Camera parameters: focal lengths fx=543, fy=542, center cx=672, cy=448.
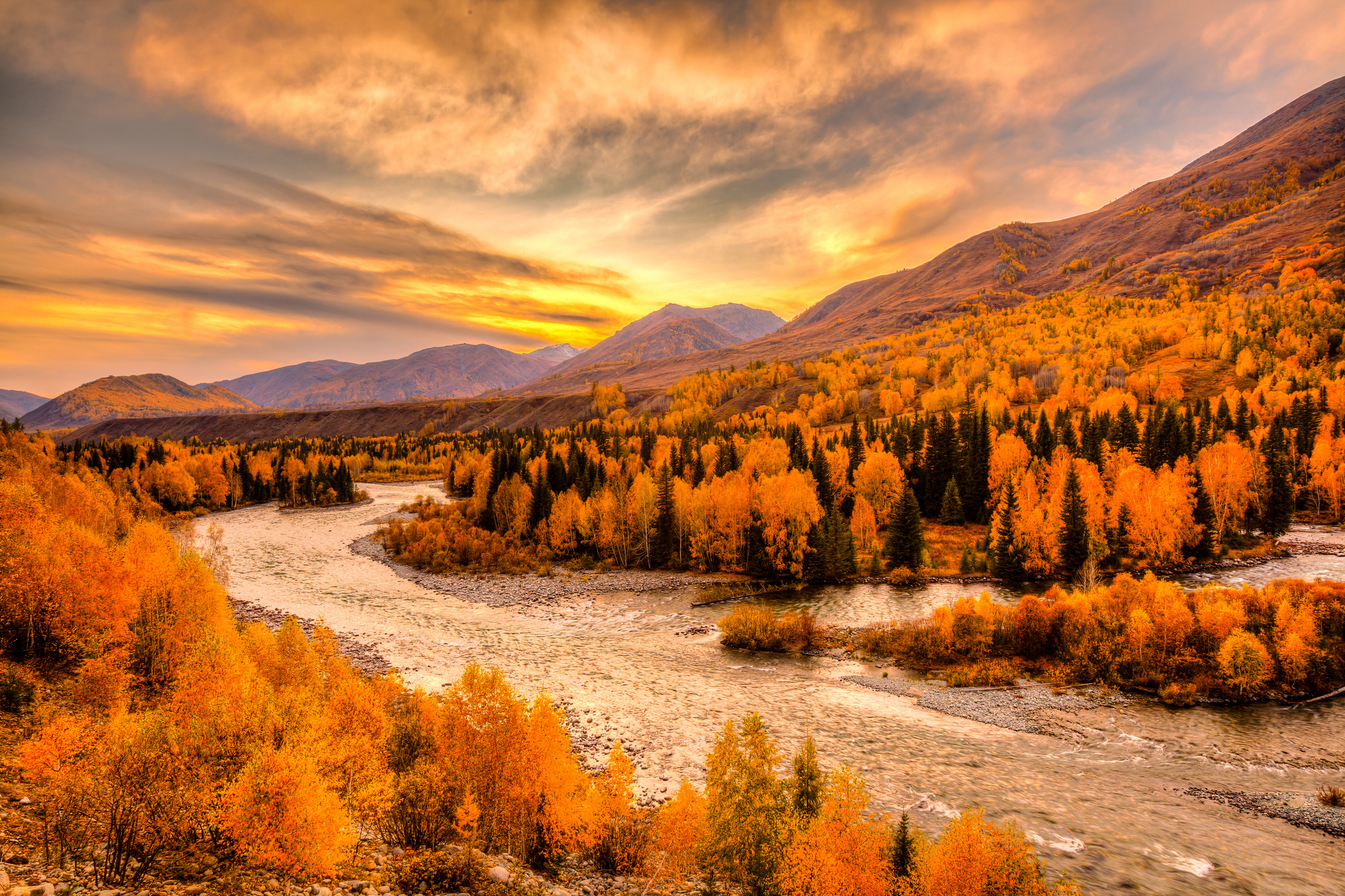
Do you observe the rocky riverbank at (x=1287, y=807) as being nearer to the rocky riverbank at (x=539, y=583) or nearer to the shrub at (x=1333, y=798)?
the shrub at (x=1333, y=798)

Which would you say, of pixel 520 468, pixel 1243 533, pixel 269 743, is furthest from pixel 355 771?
pixel 1243 533

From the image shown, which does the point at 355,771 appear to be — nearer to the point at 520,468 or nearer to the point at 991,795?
the point at 991,795

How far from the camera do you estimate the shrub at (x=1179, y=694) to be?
33781 millimetres

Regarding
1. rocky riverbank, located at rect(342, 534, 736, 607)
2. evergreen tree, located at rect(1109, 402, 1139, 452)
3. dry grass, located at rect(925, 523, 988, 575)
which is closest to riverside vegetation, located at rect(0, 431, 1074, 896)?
rocky riverbank, located at rect(342, 534, 736, 607)

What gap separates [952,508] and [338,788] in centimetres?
9337

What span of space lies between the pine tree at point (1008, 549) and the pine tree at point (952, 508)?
2382 centimetres

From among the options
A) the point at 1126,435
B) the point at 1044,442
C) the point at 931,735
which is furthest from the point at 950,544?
the point at 931,735

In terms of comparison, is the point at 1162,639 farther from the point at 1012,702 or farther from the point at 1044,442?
the point at 1044,442

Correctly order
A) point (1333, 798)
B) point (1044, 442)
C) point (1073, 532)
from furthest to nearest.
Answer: point (1044, 442)
point (1073, 532)
point (1333, 798)

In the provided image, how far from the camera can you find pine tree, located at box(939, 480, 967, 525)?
9069 cm

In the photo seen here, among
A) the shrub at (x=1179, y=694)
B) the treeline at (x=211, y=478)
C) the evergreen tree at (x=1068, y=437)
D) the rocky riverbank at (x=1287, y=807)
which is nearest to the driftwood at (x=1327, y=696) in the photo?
the shrub at (x=1179, y=694)

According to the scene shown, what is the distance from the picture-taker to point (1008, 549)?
6488 centimetres

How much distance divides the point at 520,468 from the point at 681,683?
6683cm

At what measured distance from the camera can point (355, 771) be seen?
1852 centimetres
